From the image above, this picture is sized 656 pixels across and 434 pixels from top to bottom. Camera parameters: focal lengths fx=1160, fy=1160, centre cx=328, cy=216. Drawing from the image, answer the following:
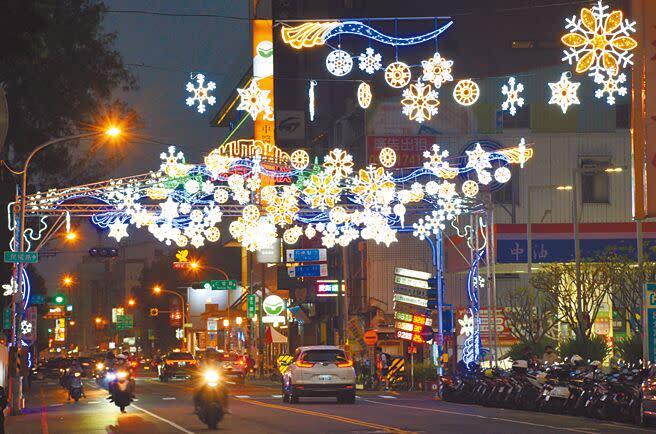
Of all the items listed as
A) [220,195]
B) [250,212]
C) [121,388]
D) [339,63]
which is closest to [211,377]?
[121,388]

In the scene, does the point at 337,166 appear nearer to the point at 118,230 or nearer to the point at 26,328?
the point at 118,230

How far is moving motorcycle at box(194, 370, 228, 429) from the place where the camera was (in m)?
23.9

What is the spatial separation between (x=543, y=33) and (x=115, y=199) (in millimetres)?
31601

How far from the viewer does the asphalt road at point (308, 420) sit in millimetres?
22781

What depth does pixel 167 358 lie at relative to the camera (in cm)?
6225

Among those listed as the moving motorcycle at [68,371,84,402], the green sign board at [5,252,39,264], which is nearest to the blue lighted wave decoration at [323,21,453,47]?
the green sign board at [5,252,39,264]

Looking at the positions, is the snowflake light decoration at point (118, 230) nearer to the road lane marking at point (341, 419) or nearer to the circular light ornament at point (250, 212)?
the circular light ornament at point (250, 212)

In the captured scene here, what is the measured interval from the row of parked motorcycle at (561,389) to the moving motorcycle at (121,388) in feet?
33.1

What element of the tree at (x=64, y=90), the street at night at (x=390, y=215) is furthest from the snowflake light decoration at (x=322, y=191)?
the tree at (x=64, y=90)

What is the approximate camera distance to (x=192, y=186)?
123ft

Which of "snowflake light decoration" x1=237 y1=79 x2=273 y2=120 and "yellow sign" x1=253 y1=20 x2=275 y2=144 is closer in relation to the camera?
"snowflake light decoration" x1=237 y1=79 x2=273 y2=120

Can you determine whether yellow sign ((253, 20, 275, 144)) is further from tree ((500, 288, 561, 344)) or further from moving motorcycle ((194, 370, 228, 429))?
moving motorcycle ((194, 370, 228, 429))

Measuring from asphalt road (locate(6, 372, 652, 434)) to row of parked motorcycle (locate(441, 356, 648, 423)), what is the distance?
521 mm

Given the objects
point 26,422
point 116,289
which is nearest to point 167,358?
point 26,422
